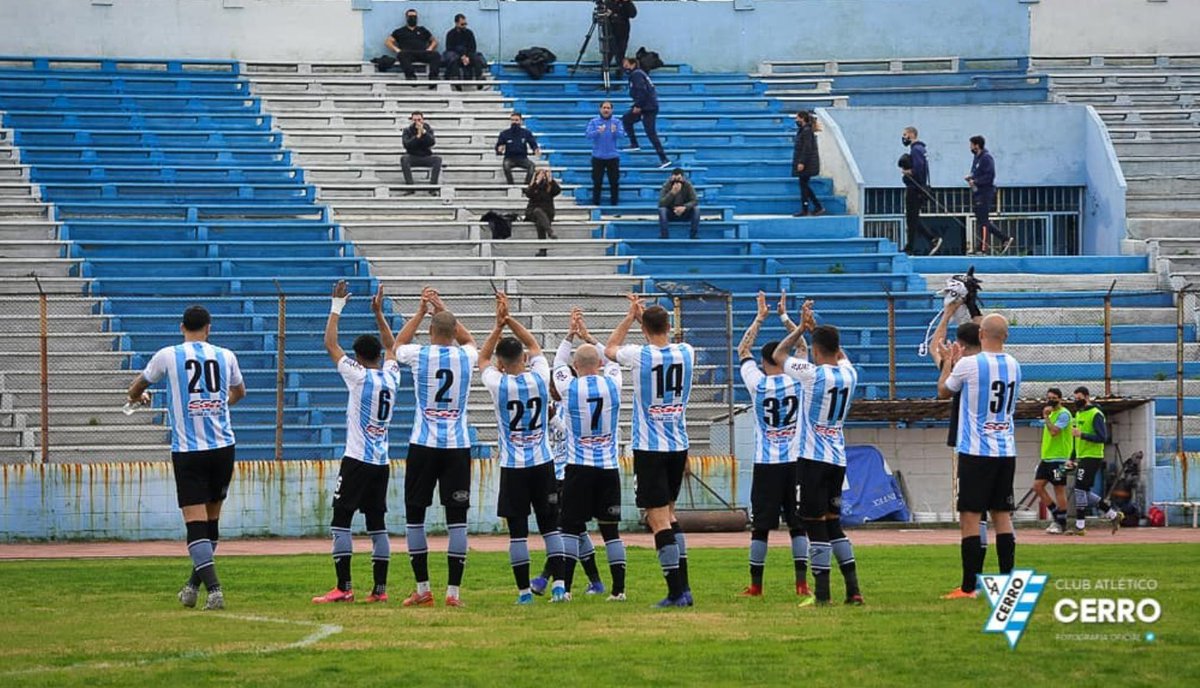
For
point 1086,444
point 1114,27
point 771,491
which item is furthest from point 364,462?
point 1114,27

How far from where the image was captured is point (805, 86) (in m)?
40.4

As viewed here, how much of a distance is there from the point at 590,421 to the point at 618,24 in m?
25.0

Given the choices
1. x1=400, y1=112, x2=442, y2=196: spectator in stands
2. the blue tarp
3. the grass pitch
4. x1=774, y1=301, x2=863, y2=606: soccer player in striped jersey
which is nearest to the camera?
the grass pitch

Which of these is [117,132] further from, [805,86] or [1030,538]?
[1030,538]

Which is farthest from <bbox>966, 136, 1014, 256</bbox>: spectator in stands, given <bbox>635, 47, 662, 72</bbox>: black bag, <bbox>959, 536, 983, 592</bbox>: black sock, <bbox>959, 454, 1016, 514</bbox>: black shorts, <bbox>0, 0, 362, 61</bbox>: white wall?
<bbox>959, 536, 983, 592</bbox>: black sock

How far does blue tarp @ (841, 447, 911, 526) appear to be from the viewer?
27625 millimetres

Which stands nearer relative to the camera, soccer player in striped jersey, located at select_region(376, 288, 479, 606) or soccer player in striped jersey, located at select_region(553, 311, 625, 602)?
soccer player in striped jersey, located at select_region(376, 288, 479, 606)

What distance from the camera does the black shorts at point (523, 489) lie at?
15211 mm

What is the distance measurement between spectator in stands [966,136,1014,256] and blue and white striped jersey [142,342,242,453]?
71.3 ft

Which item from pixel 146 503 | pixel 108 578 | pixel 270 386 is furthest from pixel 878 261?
pixel 108 578

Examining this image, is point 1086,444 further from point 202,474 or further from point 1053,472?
point 202,474

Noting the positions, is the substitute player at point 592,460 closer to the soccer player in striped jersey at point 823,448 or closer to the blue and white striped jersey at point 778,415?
the blue and white striped jersey at point 778,415

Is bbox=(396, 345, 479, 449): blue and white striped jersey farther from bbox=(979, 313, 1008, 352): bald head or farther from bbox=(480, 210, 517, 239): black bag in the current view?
bbox=(480, 210, 517, 239): black bag

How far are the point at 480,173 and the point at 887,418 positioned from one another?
11255 mm
